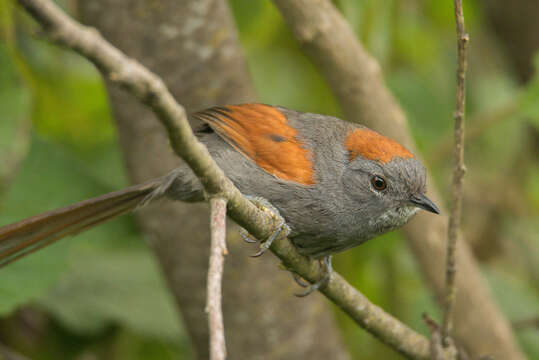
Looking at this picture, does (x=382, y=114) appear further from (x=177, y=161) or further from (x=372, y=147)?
(x=177, y=161)

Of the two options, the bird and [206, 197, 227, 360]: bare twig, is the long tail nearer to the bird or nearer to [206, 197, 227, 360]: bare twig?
the bird

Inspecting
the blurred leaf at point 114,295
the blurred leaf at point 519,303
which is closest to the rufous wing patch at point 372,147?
the blurred leaf at point 114,295

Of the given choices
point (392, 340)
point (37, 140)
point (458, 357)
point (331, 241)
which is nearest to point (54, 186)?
point (37, 140)

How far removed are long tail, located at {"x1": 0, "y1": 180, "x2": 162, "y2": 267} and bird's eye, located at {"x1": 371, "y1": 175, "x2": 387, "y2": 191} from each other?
954mm

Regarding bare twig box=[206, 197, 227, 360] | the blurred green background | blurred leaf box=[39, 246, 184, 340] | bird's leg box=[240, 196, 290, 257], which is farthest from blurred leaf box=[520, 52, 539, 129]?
Answer: blurred leaf box=[39, 246, 184, 340]

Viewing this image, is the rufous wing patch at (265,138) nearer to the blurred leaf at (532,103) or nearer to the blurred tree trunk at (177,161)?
the blurred tree trunk at (177,161)

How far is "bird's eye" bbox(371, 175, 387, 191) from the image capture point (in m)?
2.86

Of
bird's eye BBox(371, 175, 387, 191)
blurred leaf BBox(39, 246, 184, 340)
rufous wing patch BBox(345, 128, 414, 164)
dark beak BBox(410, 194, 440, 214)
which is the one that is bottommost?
blurred leaf BBox(39, 246, 184, 340)

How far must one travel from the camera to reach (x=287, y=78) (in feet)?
19.1

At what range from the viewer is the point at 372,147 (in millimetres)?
2891

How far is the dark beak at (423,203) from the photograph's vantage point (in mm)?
2758

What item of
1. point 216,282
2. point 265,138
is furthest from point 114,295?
point 216,282

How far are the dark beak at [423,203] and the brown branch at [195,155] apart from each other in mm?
479

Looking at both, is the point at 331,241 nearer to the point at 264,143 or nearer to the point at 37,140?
the point at 264,143
